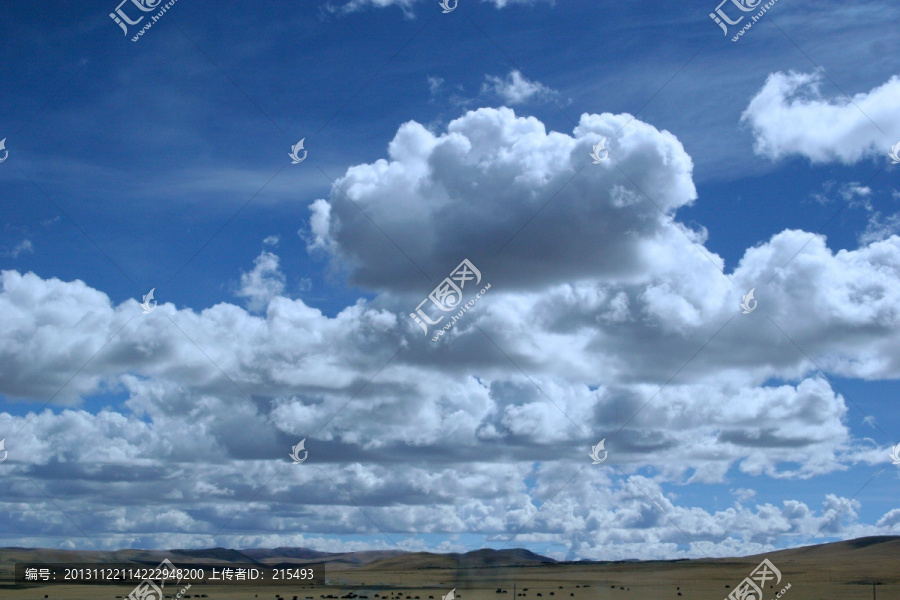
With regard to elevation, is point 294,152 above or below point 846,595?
above

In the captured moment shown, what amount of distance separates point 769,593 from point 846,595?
16.3 m

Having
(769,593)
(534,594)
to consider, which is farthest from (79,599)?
(769,593)

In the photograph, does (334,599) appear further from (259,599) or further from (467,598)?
(467,598)

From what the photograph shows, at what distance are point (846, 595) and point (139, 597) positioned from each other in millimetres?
→ 159327

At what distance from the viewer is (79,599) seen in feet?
488

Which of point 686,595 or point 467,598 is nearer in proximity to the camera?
point 467,598

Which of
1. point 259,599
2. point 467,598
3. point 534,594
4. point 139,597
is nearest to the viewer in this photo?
point 139,597

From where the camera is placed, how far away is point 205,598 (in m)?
153

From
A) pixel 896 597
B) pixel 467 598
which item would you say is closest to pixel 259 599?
pixel 467 598

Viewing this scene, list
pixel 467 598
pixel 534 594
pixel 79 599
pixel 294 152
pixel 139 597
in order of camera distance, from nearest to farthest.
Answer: pixel 294 152
pixel 139 597
pixel 79 599
pixel 467 598
pixel 534 594

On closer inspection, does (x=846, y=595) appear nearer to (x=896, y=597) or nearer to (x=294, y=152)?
(x=896, y=597)

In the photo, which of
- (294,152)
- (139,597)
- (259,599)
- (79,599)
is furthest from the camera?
(259,599)

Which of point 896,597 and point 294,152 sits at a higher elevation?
point 294,152

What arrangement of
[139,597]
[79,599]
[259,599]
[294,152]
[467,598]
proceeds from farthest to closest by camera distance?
[467,598] → [259,599] → [79,599] → [139,597] → [294,152]
